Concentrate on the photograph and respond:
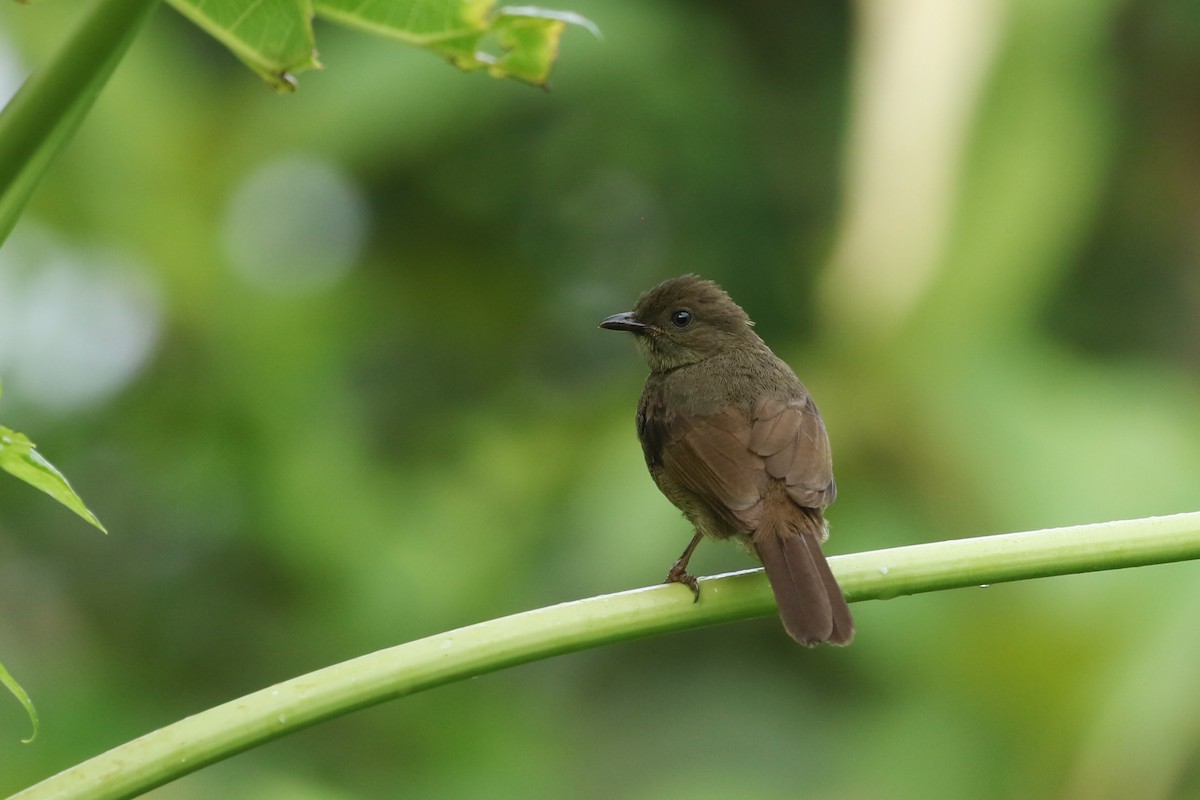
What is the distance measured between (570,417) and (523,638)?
12.0 feet

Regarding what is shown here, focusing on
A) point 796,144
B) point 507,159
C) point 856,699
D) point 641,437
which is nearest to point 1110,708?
point 856,699

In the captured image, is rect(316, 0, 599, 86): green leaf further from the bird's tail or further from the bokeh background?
the bokeh background

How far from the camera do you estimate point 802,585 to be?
2.55m

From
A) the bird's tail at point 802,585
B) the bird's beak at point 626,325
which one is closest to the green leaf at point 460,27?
the bird's tail at point 802,585

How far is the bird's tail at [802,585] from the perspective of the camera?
8.07 feet

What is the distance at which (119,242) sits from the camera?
4.91m

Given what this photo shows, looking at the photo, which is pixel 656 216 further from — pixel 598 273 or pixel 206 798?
pixel 206 798

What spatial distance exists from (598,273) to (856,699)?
2402 millimetres

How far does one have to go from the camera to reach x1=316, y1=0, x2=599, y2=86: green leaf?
5.56 feet

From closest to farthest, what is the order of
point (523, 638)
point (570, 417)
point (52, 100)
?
point (52, 100)
point (523, 638)
point (570, 417)

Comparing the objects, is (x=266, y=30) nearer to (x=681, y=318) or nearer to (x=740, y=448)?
(x=740, y=448)

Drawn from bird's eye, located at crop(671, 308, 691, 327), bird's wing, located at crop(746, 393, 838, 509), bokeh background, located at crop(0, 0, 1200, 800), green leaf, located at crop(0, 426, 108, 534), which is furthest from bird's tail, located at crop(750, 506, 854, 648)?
bokeh background, located at crop(0, 0, 1200, 800)

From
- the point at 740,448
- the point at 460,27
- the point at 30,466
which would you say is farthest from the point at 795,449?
the point at 30,466

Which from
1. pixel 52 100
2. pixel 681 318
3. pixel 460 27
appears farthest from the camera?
pixel 681 318
